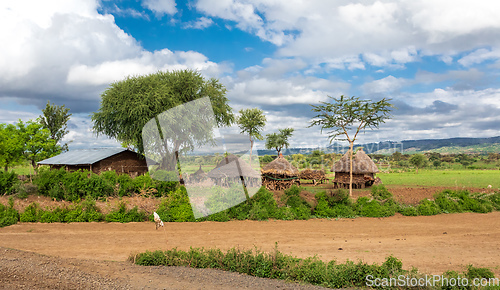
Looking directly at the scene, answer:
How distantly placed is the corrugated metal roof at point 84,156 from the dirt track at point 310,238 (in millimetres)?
15264

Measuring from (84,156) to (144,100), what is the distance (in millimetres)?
7978

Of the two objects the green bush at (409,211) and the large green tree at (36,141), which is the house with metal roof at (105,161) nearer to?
the large green tree at (36,141)

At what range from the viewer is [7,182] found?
18922 millimetres

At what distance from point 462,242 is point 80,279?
10.1 metres

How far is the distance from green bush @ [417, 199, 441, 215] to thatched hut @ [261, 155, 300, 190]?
32.0ft

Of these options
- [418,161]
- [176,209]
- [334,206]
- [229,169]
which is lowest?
[418,161]

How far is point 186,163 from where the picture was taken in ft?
55.6

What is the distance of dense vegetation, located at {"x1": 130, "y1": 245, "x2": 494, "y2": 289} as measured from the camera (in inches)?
246

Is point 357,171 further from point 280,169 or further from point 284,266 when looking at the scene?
point 284,266

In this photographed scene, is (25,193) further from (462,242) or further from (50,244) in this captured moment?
(462,242)

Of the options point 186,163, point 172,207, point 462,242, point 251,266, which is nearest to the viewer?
point 251,266

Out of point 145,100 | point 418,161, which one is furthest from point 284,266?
point 418,161

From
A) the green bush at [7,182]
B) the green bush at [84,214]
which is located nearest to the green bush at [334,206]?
the green bush at [84,214]

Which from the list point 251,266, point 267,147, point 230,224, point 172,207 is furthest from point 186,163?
point 267,147
